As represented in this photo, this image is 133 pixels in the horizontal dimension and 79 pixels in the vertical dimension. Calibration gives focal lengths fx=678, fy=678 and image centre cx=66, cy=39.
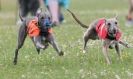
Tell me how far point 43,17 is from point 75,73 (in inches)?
51.2

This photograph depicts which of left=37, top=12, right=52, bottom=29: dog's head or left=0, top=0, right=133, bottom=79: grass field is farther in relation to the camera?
left=37, top=12, right=52, bottom=29: dog's head

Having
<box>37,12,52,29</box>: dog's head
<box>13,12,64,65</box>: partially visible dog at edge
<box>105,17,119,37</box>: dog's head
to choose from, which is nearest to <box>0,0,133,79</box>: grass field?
<box>13,12,64,65</box>: partially visible dog at edge

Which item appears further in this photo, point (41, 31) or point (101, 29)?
point (101, 29)

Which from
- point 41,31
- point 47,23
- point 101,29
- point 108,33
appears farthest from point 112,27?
point 41,31

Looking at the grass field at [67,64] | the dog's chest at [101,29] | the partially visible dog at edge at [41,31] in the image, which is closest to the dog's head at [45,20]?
the partially visible dog at edge at [41,31]

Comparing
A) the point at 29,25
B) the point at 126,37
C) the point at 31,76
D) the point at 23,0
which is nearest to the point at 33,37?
the point at 29,25

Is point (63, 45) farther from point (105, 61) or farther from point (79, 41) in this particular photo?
point (105, 61)

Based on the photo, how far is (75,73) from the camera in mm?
→ 11680

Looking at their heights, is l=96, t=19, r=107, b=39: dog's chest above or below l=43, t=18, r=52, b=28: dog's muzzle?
below

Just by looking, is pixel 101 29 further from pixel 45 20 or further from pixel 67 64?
pixel 45 20

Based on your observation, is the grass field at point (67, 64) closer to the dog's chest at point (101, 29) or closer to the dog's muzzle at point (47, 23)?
the dog's chest at point (101, 29)

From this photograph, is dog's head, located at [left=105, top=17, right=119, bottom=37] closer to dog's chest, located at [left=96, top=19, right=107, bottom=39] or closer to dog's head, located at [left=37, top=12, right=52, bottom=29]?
dog's chest, located at [left=96, top=19, right=107, bottom=39]

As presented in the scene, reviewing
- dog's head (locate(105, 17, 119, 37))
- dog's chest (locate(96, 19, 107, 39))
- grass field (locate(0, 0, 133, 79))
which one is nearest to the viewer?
grass field (locate(0, 0, 133, 79))

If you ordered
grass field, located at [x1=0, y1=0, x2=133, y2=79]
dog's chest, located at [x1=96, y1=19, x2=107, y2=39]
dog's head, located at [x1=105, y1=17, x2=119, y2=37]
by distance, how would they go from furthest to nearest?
dog's chest, located at [x1=96, y1=19, x2=107, y2=39] < dog's head, located at [x1=105, y1=17, x2=119, y2=37] < grass field, located at [x1=0, y1=0, x2=133, y2=79]
